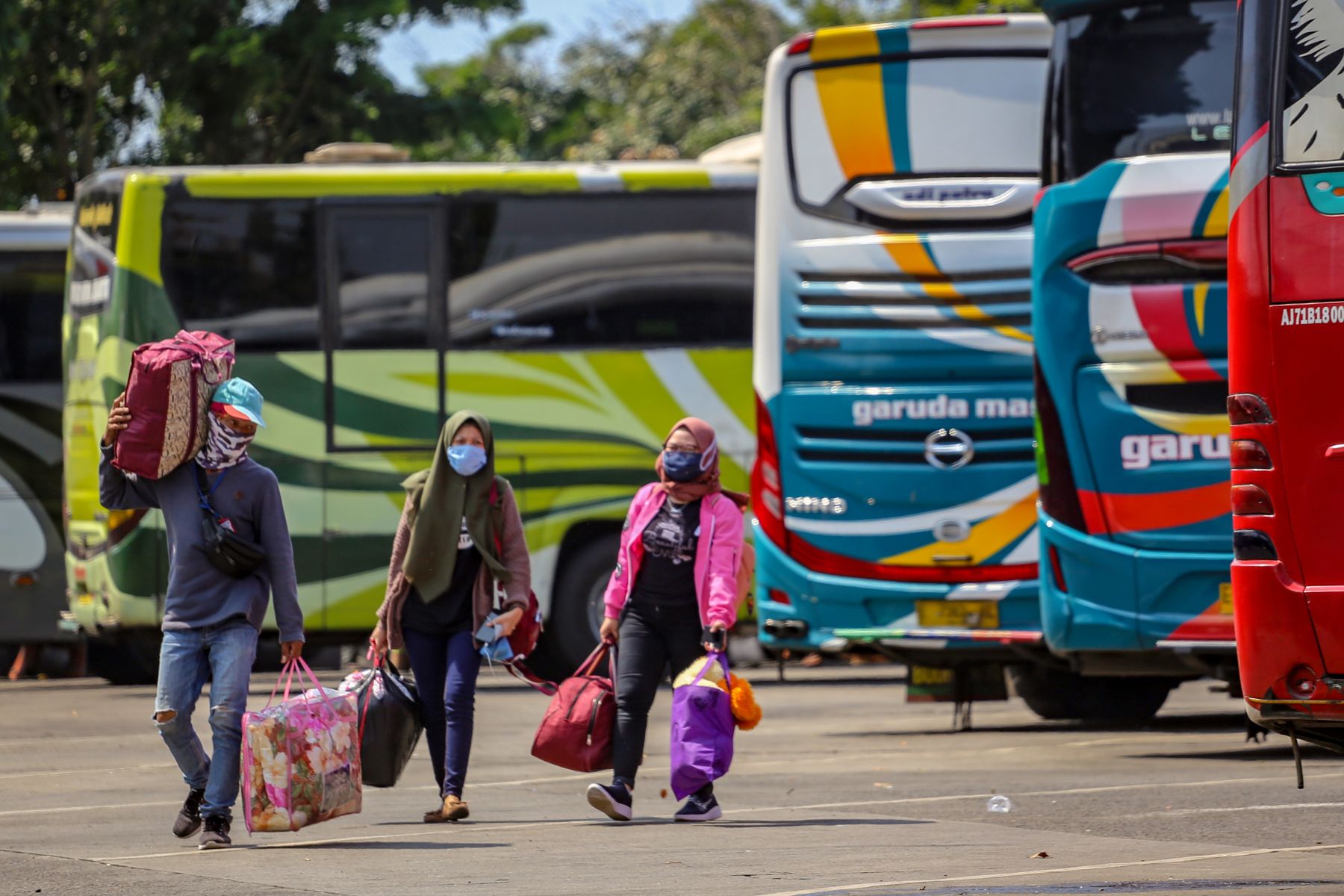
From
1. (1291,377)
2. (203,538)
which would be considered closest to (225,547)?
(203,538)

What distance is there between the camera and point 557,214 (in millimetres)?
17172

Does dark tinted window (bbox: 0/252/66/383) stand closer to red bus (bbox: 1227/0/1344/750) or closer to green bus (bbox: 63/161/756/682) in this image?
green bus (bbox: 63/161/756/682)

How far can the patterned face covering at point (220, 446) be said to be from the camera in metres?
9.05

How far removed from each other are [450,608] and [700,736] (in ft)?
4.05

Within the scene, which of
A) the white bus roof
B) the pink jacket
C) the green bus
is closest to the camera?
the pink jacket

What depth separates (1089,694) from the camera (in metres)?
14.6

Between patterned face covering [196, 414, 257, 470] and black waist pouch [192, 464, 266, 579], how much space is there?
52 mm

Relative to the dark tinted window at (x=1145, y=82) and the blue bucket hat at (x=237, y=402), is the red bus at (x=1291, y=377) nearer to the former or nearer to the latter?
the blue bucket hat at (x=237, y=402)

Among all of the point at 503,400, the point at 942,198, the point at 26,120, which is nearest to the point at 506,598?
the point at 942,198

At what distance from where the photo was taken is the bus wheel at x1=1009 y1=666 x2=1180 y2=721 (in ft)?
48.0

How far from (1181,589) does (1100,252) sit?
1.68 metres

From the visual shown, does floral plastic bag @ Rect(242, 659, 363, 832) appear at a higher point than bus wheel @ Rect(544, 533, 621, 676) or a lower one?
higher

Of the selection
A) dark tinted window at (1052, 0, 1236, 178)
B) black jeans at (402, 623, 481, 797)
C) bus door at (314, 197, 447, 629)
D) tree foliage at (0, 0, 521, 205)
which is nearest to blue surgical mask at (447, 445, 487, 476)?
black jeans at (402, 623, 481, 797)

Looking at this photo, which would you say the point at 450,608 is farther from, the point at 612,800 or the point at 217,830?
the point at 217,830
